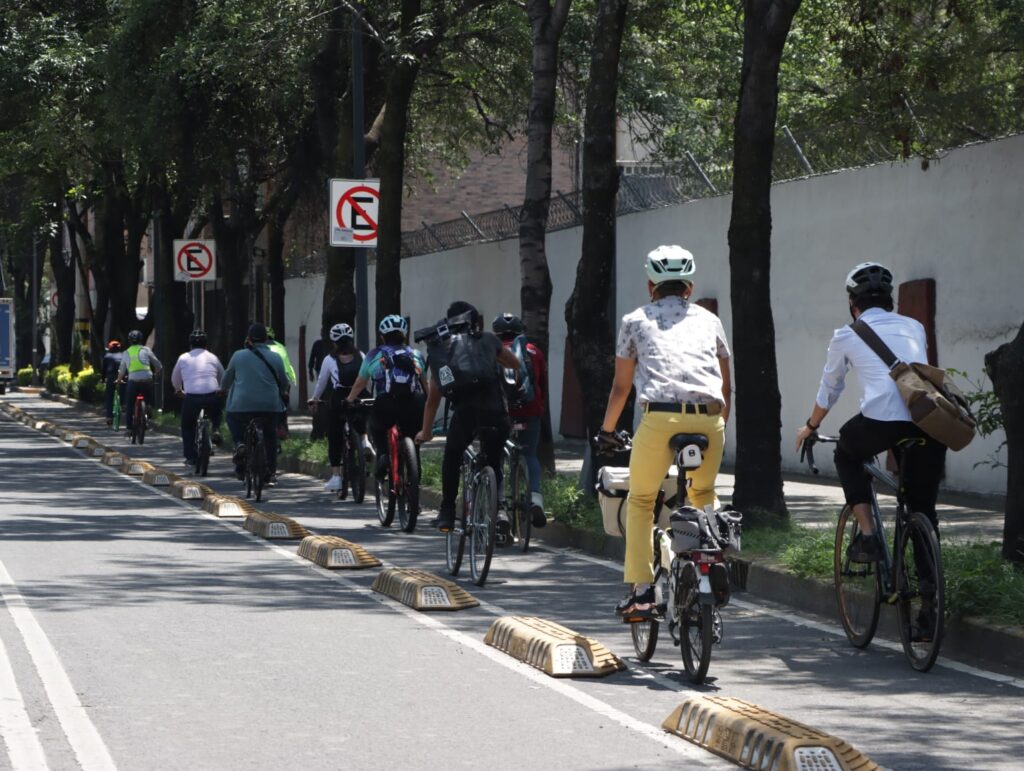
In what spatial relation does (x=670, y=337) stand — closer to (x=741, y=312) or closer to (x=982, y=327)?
(x=741, y=312)

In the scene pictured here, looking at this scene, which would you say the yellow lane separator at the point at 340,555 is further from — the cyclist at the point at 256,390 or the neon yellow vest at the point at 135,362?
the neon yellow vest at the point at 135,362

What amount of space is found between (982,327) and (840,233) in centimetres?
318

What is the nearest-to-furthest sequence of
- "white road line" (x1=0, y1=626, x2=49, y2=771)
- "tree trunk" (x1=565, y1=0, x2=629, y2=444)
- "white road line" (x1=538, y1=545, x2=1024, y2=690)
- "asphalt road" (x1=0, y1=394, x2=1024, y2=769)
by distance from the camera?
1. "white road line" (x1=0, y1=626, x2=49, y2=771)
2. "asphalt road" (x1=0, y1=394, x2=1024, y2=769)
3. "white road line" (x1=538, y1=545, x2=1024, y2=690)
4. "tree trunk" (x1=565, y1=0, x2=629, y2=444)

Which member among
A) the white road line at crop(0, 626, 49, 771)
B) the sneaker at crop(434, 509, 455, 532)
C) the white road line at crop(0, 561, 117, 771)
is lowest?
the white road line at crop(0, 626, 49, 771)

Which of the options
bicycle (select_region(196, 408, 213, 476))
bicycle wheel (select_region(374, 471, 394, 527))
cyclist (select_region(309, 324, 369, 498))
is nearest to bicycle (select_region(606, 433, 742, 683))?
bicycle wheel (select_region(374, 471, 394, 527))

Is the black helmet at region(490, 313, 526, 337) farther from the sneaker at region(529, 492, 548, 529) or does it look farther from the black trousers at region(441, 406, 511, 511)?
the black trousers at region(441, 406, 511, 511)

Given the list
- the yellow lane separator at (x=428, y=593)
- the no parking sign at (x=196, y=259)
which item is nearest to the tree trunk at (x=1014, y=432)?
the yellow lane separator at (x=428, y=593)

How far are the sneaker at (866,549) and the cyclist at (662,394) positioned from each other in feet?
3.04

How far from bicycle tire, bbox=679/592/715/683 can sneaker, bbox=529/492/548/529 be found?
5.40 meters

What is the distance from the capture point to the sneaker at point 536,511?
1385cm

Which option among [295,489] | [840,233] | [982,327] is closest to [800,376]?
[840,233]

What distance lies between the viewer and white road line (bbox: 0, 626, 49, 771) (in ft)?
21.7

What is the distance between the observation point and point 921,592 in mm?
8633

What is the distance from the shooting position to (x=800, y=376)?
849 inches
